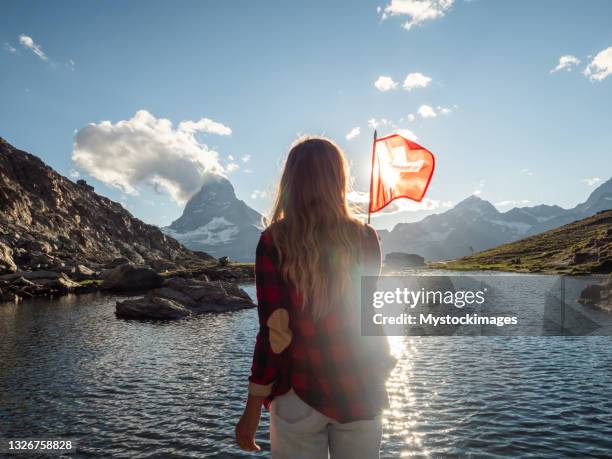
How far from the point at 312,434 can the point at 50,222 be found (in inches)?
6709

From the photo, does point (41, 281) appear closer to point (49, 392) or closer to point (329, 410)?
point (49, 392)

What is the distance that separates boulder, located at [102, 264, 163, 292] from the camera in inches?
3182

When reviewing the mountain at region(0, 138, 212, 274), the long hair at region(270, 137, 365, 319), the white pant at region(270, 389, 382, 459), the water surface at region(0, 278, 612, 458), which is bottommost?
the water surface at region(0, 278, 612, 458)

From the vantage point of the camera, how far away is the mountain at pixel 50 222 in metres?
109

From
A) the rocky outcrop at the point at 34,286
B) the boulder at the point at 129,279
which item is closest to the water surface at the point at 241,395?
the rocky outcrop at the point at 34,286

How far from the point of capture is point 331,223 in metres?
4.16

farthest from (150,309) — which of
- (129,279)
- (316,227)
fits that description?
(316,227)

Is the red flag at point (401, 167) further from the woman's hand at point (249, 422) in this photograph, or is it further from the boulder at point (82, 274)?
the boulder at point (82, 274)

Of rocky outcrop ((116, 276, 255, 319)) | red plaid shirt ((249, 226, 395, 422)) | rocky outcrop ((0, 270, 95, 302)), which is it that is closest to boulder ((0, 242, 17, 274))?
rocky outcrop ((0, 270, 95, 302))

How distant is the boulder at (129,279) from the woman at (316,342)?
84550mm

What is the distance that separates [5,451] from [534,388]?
22.3 metres

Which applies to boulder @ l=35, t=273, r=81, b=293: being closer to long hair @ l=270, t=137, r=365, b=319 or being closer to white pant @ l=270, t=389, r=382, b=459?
white pant @ l=270, t=389, r=382, b=459

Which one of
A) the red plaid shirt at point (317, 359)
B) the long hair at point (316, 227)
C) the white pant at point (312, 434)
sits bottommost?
the white pant at point (312, 434)

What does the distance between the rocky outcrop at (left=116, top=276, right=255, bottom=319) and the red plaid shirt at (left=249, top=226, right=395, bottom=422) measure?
152ft
